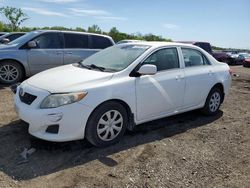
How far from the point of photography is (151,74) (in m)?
5.21

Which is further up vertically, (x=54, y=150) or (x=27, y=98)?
(x=27, y=98)

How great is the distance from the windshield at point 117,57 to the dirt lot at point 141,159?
117 cm

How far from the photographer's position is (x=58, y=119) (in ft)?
14.3

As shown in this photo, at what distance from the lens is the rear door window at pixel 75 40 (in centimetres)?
1012

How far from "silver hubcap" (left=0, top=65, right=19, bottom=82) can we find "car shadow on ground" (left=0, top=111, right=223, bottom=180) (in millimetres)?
3979

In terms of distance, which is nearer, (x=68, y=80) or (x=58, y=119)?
(x=58, y=119)

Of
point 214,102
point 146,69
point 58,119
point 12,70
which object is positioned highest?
point 146,69

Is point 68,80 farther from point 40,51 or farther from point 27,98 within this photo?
point 40,51

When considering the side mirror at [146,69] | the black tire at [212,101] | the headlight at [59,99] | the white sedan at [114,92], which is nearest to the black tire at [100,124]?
the white sedan at [114,92]

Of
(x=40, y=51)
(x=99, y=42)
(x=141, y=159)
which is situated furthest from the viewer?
(x=99, y=42)

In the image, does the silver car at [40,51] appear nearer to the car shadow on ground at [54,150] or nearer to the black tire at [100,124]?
the car shadow on ground at [54,150]

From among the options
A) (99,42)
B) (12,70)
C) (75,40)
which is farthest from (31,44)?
Result: (99,42)

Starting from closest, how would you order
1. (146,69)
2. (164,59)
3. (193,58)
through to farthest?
(146,69) < (164,59) < (193,58)

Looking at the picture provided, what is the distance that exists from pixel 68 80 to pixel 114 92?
696mm
